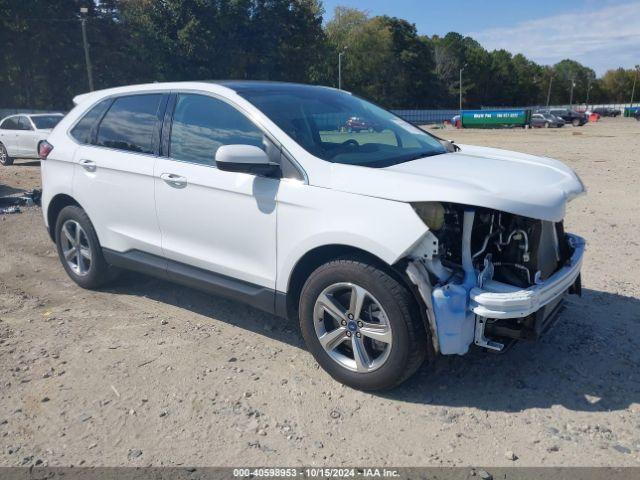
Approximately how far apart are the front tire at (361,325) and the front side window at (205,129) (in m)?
1.05

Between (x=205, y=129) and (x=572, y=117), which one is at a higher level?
(x=205, y=129)

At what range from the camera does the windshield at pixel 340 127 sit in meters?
3.71

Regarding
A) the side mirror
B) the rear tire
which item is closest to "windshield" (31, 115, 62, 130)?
the rear tire

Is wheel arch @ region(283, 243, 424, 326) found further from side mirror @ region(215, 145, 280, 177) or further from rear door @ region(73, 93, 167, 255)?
rear door @ region(73, 93, 167, 255)

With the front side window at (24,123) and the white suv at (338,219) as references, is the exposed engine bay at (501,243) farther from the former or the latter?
the front side window at (24,123)

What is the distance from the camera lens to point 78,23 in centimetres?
4797

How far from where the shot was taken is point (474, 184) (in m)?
3.07

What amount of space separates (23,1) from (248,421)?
171ft

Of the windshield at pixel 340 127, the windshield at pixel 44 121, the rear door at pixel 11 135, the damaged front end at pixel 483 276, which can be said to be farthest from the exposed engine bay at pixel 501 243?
the rear door at pixel 11 135

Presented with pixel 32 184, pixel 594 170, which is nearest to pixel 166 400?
pixel 32 184

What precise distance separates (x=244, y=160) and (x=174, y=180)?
91cm

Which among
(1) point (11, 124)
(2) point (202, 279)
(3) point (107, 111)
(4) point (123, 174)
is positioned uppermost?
(3) point (107, 111)

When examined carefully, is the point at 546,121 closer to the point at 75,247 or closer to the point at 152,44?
the point at 152,44

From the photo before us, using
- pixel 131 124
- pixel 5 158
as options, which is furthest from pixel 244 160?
pixel 5 158
